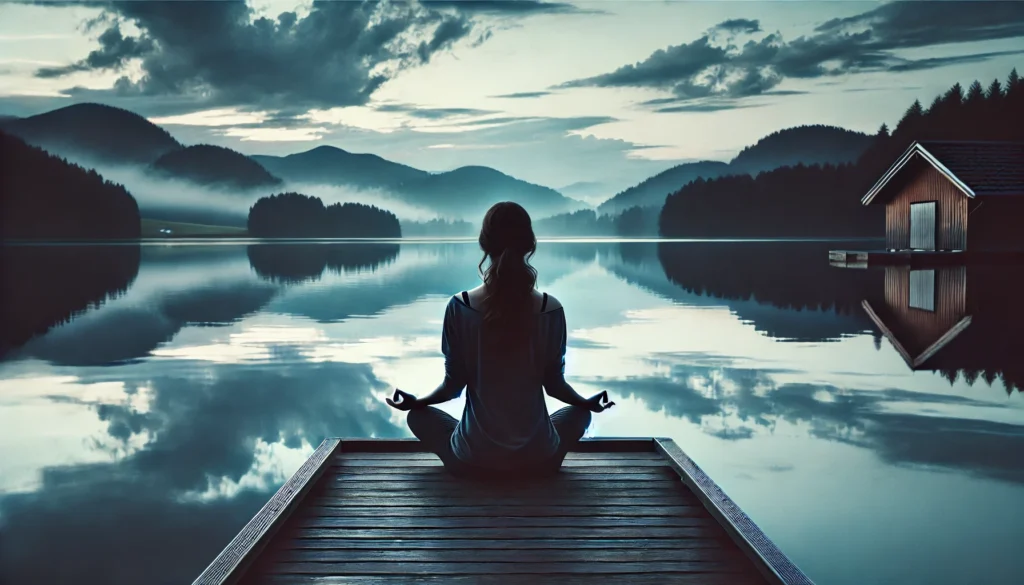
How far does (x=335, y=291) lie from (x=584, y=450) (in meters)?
15.8

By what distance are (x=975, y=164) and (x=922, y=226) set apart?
8.13ft

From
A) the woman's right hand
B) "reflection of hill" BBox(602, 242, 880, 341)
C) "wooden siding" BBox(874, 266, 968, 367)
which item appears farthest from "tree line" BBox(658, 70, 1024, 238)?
the woman's right hand

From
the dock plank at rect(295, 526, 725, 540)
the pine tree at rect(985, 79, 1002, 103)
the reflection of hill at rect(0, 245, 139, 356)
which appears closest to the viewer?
the dock plank at rect(295, 526, 725, 540)

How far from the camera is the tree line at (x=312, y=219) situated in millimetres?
87750

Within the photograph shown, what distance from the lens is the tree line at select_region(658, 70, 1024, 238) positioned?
4909 cm

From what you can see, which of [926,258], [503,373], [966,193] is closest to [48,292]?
[503,373]

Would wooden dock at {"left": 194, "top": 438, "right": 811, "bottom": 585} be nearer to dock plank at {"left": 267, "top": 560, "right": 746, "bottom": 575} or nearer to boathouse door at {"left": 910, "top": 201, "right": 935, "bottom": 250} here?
dock plank at {"left": 267, "top": 560, "right": 746, "bottom": 575}

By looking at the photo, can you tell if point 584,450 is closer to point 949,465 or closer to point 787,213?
point 949,465

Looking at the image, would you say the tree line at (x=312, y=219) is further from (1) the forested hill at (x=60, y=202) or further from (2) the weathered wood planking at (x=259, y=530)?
(2) the weathered wood planking at (x=259, y=530)

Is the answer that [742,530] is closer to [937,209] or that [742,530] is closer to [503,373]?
[503,373]

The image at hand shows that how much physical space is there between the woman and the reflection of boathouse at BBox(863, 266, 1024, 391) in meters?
6.38

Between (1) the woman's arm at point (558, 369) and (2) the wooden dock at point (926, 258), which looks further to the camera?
(2) the wooden dock at point (926, 258)

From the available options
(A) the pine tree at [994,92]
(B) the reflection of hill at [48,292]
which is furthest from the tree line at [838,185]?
(B) the reflection of hill at [48,292]

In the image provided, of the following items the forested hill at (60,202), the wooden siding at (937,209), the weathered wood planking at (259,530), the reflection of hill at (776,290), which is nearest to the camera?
the weathered wood planking at (259,530)
